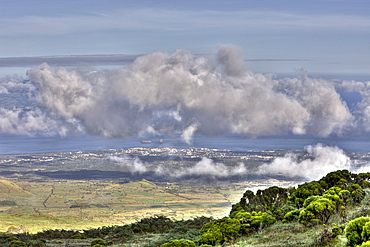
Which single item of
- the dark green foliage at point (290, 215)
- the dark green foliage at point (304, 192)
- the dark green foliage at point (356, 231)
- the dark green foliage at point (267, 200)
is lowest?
the dark green foliage at point (267, 200)

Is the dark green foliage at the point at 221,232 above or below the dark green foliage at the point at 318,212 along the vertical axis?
below

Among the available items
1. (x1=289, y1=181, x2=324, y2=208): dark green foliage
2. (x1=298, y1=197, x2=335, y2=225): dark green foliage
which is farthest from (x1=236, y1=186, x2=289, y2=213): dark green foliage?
(x1=298, y1=197, x2=335, y2=225): dark green foliage

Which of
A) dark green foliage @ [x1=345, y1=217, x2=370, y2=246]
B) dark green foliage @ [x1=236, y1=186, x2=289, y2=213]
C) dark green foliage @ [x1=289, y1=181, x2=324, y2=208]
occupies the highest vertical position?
dark green foliage @ [x1=345, y1=217, x2=370, y2=246]

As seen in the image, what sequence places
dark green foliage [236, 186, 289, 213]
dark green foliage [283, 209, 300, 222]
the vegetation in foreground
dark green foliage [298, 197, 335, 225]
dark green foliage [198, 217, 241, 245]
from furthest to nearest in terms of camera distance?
dark green foliage [236, 186, 289, 213]
dark green foliage [283, 209, 300, 222]
dark green foliage [198, 217, 241, 245]
dark green foliage [298, 197, 335, 225]
the vegetation in foreground

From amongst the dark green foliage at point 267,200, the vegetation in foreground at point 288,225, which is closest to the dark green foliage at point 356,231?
the vegetation in foreground at point 288,225

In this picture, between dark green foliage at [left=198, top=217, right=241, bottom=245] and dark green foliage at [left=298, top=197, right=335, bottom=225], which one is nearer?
dark green foliage at [left=298, top=197, right=335, bottom=225]

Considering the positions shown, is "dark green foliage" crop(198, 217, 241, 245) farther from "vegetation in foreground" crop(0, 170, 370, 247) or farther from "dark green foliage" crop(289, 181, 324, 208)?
"dark green foliage" crop(289, 181, 324, 208)

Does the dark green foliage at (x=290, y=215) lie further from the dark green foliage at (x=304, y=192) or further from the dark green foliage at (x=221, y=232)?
the dark green foliage at (x=304, y=192)

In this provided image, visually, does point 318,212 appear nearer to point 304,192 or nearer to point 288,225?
point 288,225

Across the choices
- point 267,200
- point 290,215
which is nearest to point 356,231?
point 290,215
